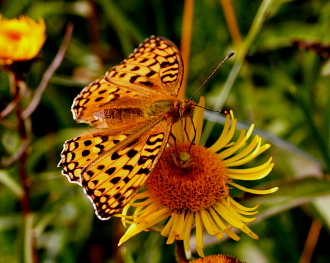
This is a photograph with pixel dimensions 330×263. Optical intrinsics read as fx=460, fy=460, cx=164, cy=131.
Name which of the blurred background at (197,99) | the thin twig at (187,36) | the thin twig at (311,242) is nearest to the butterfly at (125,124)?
the blurred background at (197,99)

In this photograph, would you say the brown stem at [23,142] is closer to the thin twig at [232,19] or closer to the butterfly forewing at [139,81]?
the butterfly forewing at [139,81]

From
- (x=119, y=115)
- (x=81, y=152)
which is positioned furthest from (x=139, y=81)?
(x=81, y=152)

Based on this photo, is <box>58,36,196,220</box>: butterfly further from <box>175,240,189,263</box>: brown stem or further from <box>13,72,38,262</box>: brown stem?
<box>13,72,38,262</box>: brown stem

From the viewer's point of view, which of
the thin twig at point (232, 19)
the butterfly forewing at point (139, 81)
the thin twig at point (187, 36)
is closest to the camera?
the butterfly forewing at point (139, 81)

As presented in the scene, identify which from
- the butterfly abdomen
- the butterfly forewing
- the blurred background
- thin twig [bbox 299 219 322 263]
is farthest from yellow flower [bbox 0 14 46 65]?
thin twig [bbox 299 219 322 263]

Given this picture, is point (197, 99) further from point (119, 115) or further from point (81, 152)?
point (81, 152)

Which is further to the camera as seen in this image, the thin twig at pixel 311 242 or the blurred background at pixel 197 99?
the thin twig at pixel 311 242
